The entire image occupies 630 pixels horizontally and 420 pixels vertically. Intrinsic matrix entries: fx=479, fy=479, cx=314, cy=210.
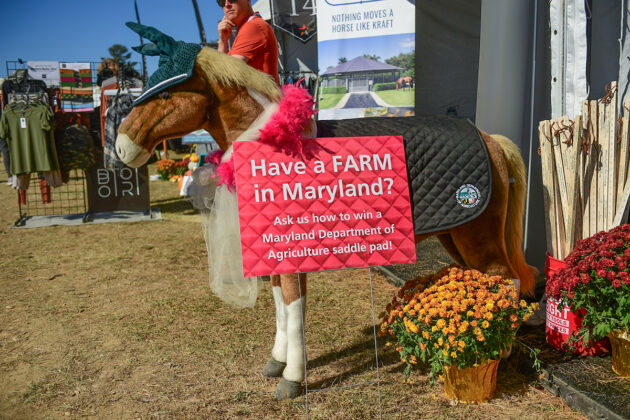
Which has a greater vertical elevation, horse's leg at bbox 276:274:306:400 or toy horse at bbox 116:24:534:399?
toy horse at bbox 116:24:534:399

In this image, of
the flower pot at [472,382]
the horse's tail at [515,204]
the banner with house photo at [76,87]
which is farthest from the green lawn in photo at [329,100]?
the flower pot at [472,382]

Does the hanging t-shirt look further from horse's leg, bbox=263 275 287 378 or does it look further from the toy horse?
horse's leg, bbox=263 275 287 378

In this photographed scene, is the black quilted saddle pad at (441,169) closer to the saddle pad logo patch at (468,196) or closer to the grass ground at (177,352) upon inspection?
the saddle pad logo patch at (468,196)

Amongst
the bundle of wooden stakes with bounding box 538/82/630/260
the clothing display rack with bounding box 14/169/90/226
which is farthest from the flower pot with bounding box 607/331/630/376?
the clothing display rack with bounding box 14/169/90/226

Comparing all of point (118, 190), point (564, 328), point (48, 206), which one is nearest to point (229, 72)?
point (564, 328)

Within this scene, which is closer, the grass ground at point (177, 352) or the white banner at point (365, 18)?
the grass ground at point (177, 352)

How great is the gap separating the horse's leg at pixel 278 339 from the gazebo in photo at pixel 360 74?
4757 millimetres

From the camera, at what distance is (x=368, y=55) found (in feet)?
21.7

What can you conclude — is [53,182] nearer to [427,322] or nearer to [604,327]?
[427,322]

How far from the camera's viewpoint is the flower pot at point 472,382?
2.36m

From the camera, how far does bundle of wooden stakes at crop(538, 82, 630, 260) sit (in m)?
2.60

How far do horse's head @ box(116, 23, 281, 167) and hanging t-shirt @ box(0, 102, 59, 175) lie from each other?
5.32 meters

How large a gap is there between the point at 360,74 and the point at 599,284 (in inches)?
201

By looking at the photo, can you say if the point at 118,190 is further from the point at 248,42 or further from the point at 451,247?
the point at 451,247
